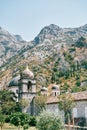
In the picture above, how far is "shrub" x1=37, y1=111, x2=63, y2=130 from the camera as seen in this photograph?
112 ft

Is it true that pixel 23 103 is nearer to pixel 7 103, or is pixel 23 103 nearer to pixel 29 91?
pixel 7 103

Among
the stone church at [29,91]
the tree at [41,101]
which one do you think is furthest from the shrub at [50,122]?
the tree at [41,101]

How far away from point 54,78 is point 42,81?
10736mm

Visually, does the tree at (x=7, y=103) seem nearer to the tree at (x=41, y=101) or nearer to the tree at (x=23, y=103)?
the tree at (x=23, y=103)

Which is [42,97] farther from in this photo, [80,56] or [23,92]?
[80,56]

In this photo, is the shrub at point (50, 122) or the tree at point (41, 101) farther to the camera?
the tree at point (41, 101)

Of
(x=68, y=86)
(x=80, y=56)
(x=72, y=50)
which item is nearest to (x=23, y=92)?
(x=68, y=86)

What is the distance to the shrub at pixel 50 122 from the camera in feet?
112

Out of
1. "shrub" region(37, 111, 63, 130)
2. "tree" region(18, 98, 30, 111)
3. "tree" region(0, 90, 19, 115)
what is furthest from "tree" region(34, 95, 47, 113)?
"shrub" region(37, 111, 63, 130)

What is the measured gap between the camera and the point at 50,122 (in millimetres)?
34281

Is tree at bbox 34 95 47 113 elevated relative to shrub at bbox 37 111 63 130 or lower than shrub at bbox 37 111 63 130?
elevated

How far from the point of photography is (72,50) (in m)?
180

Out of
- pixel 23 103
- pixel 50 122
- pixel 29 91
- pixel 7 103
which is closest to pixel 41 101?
pixel 23 103

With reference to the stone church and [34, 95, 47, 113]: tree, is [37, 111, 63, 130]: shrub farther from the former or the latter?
[34, 95, 47, 113]: tree
